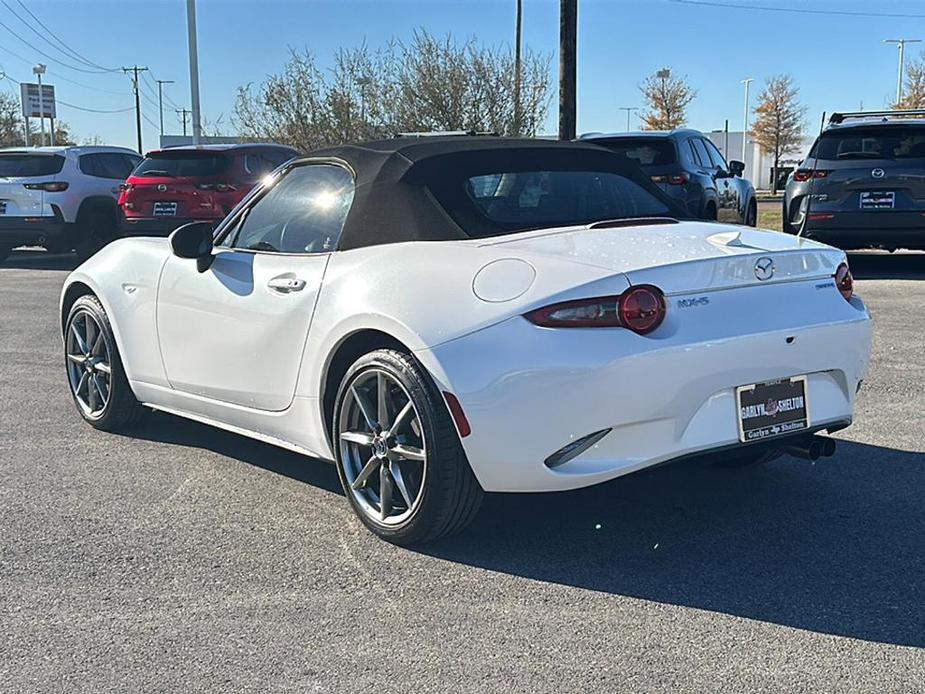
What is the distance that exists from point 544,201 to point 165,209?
1050 cm

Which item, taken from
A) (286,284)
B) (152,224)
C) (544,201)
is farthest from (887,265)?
(286,284)

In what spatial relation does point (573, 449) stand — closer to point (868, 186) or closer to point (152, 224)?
point (868, 186)

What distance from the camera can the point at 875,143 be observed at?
11.6 meters

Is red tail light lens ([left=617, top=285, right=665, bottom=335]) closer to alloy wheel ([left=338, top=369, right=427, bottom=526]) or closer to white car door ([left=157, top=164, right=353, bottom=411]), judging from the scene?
alloy wheel ([left=338, top=369, right=427, bottom=526])

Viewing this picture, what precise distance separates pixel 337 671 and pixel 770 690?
3.81 feet

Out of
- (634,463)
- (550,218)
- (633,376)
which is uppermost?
(550,218)

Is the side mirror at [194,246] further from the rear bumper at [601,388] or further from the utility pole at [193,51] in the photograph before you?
the utility pole at [193,51]

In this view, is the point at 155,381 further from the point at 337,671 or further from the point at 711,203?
the point at 711,203

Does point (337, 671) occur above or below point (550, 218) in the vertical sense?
below

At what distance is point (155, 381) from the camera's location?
525 centimetres

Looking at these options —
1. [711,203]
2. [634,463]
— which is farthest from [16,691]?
[711,203]

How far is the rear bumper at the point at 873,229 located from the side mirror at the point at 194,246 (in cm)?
830

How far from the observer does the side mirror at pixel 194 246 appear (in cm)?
485

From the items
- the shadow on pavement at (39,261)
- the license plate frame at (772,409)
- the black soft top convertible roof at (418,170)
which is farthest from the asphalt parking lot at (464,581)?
the shadow on pavement at (39,261)
